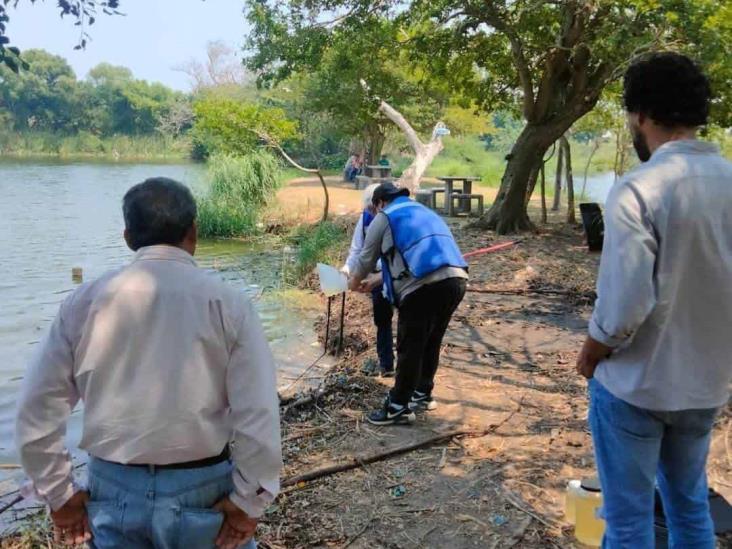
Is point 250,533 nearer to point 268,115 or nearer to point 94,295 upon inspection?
point 94,295

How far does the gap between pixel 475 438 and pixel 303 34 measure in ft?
30.7

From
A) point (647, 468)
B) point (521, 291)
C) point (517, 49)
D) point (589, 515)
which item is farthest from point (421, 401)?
point (517, 49)

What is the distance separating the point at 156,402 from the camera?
1860mm

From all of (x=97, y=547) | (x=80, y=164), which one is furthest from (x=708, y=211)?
(x=80, y=164)

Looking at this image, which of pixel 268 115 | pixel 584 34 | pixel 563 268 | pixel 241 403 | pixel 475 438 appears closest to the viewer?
pixel 241 403

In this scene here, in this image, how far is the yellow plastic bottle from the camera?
3.10 metres

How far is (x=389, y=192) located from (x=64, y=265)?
485 inches

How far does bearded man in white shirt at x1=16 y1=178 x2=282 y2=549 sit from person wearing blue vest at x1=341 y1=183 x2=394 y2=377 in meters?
2.93

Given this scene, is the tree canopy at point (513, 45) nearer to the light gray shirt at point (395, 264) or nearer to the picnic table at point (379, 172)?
the light gray shirt at point (395, 264)

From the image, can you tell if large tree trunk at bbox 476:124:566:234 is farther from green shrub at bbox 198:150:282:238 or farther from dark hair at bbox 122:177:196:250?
dark hair at bbox 122:177:196:250

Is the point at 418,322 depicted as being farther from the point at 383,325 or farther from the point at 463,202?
the point at 463,202

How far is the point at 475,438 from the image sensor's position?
14.6 feet

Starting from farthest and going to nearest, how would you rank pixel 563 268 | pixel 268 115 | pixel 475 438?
pixel 268 115, pixel 563 268, pixel 475 438

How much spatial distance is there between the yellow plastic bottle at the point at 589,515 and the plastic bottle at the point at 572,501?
3 cm
